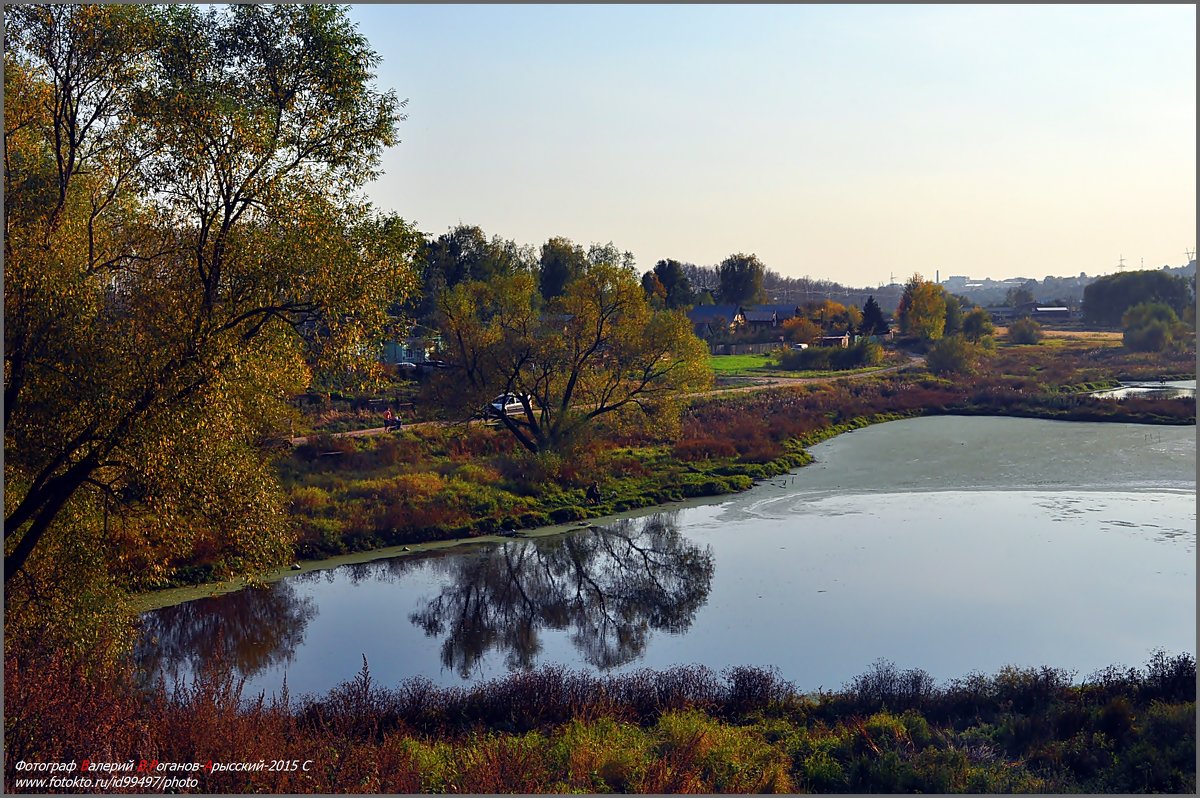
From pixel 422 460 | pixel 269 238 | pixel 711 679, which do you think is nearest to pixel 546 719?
pixel 711 679

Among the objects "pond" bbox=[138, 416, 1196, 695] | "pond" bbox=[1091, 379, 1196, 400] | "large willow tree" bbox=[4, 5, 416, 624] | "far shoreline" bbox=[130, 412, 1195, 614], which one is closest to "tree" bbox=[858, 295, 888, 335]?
"pond" bbox=[1091, 379, 1196, 400]

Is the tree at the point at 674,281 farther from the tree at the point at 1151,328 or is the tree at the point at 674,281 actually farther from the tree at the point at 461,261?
the tree at the point at 1151,328

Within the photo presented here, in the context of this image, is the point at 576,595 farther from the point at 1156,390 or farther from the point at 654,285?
the point at 654,285

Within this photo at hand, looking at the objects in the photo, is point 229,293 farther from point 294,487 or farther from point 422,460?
point 422,460

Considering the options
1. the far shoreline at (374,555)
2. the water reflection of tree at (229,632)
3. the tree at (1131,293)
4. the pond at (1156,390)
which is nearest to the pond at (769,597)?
the water reflection of tree at (229,632)

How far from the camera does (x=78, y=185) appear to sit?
12.8 m

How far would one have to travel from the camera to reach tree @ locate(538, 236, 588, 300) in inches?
3108

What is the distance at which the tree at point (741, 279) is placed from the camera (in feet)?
340

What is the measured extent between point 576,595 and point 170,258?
11386 mm

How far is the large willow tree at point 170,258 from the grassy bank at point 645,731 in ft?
7.02

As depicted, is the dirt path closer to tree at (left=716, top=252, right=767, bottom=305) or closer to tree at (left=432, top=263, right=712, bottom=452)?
tree at (left=432, top=263, right=712, bottom=452)

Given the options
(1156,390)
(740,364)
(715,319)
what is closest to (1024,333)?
(715,319)

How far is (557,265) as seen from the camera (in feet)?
259

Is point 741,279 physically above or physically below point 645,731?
above
